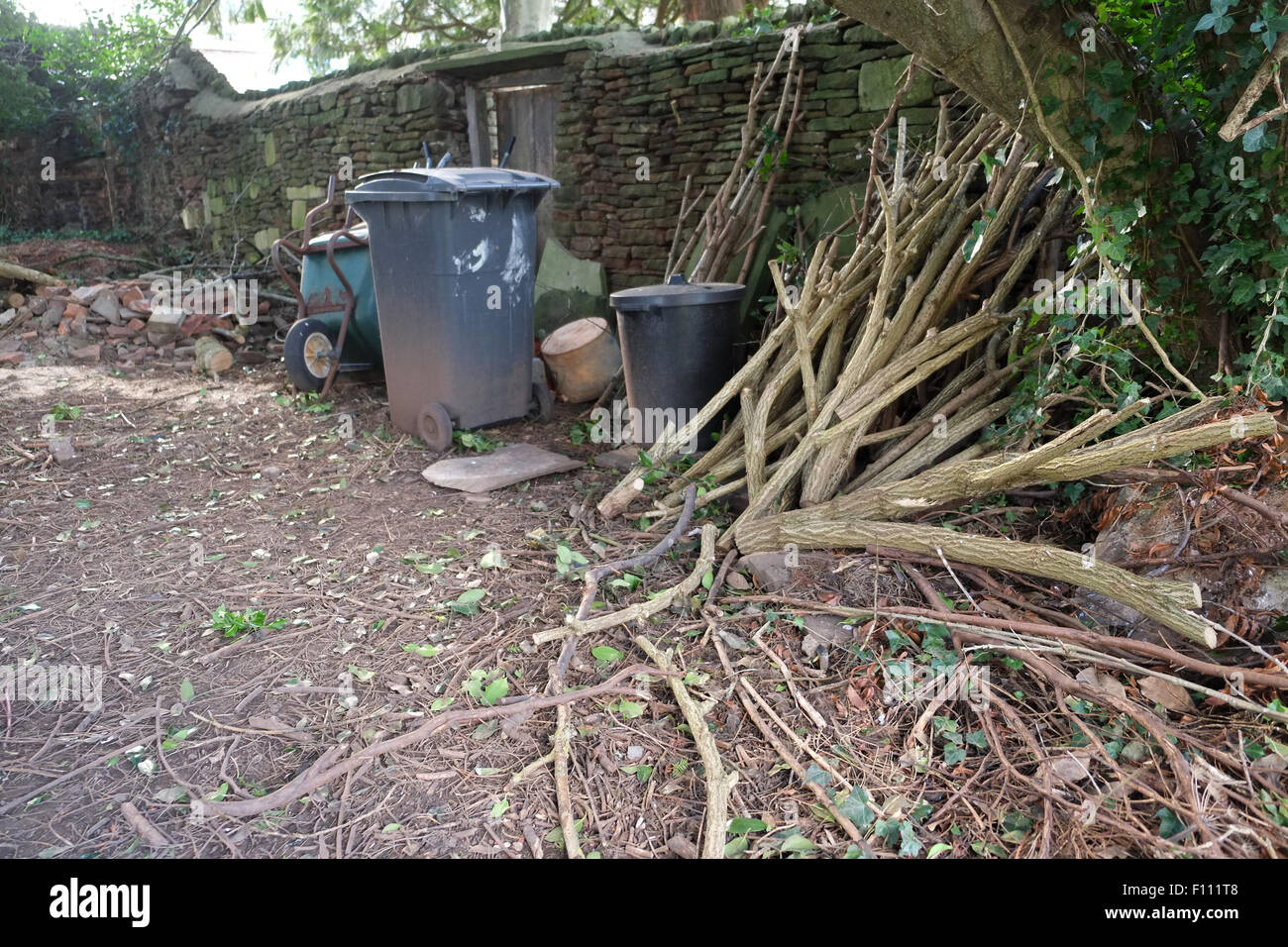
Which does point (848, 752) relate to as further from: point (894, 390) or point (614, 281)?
point (614, 281)

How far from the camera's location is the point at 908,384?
124 inches

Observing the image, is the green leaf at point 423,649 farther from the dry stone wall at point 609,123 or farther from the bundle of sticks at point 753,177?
the dry stone wall at point 609,123

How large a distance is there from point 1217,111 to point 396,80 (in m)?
7.07

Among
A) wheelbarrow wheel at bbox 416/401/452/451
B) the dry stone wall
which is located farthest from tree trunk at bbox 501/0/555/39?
wheelbarrow wheel at bbox 416/401/452/451

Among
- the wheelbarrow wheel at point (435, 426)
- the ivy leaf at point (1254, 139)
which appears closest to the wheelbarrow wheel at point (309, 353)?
the wheelbarrow wheel at point (435, 426)

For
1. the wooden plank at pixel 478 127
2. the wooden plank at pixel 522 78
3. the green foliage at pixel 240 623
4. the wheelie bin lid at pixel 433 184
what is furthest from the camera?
the wooden plank at pixel 478 127

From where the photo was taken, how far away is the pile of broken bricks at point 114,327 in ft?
22.9

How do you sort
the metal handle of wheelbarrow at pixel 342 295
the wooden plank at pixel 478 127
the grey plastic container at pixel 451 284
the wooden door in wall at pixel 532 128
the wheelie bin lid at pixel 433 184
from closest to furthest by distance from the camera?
the wheelie bin lid at pixel 433 184
the grey plastic container at pixel 451 284
the metal handle of wheelbarrow at pixel 342 295
the wooden door in wall at pixel 532 128
the wooden plank at pixel 478 127

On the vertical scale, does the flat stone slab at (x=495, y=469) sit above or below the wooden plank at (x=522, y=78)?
below

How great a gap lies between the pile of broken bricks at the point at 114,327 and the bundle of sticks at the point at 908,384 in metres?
5.10

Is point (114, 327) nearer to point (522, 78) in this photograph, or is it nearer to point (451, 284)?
point (522, 78)

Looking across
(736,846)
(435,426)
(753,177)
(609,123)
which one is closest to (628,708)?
(736,846)

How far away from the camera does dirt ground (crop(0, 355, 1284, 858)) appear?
1.96 meters

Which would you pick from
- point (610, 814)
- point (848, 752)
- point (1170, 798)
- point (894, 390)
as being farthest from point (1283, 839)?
point (894, 390)
